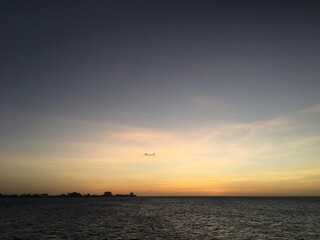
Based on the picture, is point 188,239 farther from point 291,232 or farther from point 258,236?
point 291,232

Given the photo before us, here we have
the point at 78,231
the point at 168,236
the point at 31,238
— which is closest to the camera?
the point at 31,238

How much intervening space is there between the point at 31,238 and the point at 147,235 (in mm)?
18656

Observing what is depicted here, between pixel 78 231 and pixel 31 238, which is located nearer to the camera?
pixel 31 238

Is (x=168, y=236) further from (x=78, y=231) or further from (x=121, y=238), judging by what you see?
(x=78, y=231)

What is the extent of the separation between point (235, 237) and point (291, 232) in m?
15.0

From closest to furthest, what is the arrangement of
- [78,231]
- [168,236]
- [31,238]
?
[31,238], [168,236], [78,231]

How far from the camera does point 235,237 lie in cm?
5338

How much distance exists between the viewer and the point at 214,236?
54.8 metres

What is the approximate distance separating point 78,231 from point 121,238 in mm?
12033

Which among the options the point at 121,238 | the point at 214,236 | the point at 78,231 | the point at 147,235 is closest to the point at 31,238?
the point at 78,231

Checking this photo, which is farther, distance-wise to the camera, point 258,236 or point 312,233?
point 312,233

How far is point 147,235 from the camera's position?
5462 cm

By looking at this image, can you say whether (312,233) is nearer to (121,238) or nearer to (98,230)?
(121,238)

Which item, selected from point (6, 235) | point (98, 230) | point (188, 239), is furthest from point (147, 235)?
point (6, 235)
